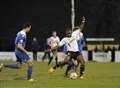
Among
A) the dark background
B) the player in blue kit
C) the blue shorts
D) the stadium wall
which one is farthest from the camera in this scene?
the dark background

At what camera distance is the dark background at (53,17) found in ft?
163

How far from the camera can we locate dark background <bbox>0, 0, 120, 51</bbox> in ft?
163

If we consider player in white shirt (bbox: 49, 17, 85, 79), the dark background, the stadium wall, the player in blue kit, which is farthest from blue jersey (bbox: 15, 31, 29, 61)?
the dark background

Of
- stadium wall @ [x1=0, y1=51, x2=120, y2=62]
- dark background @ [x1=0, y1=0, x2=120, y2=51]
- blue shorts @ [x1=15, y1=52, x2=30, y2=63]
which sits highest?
dark background @ [x1=0, y1=0, x2=120, y2=51]

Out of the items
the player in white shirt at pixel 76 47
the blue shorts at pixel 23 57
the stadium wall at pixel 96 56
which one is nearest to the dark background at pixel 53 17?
the stadium wall at pixel 96 56

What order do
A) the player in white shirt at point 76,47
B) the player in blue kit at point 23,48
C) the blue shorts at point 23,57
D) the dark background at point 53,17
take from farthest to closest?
the dark background at point 53,17
the player in white shirt at point 76,47
the blue shorts at point 23,57
the player in blue kit at point 23,48

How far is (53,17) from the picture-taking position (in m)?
51.9

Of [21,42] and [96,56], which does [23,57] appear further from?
[96,56]

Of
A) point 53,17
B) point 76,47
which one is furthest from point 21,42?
point 53,17

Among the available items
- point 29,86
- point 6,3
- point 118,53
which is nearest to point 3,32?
point 6,3

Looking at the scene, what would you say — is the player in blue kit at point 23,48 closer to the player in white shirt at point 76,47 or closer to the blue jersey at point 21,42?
the blue jersey at point 21,42

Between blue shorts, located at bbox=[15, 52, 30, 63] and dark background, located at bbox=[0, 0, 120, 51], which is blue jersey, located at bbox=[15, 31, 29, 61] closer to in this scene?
blue shorts, located at bbox=[15, 52, 30, 63]

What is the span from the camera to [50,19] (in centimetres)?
5191

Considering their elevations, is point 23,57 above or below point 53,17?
below
